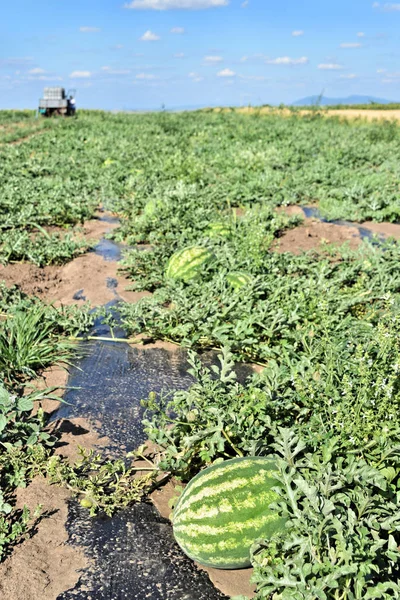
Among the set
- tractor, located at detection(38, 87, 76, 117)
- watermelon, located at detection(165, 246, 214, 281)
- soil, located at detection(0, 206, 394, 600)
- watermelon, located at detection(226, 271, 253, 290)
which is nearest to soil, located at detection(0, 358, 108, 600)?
soil, located at detection(0, 206, 394, 600)

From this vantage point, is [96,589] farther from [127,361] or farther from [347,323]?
[347,323]

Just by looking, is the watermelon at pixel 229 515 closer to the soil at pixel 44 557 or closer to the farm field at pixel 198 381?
the farm field at pixel 198 381

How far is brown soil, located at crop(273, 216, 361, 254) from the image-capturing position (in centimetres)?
622

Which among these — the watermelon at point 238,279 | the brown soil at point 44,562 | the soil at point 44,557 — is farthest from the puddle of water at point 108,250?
the brown soil at point 44,562

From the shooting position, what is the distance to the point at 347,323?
3.77 meters

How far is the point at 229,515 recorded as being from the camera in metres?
2.14

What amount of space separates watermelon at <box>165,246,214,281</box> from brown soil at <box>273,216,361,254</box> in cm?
129

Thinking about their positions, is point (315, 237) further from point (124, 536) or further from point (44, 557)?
point (44, 557)

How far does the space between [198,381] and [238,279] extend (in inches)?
77.7

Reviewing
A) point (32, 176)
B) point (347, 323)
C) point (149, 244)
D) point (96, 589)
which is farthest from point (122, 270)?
point (32, 176)

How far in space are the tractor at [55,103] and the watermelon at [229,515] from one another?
31.0 m

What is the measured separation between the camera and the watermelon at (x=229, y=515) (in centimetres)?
213

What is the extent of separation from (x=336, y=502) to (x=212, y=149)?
13.4m

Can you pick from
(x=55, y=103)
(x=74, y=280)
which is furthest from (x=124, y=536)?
(x=55, y=103)
